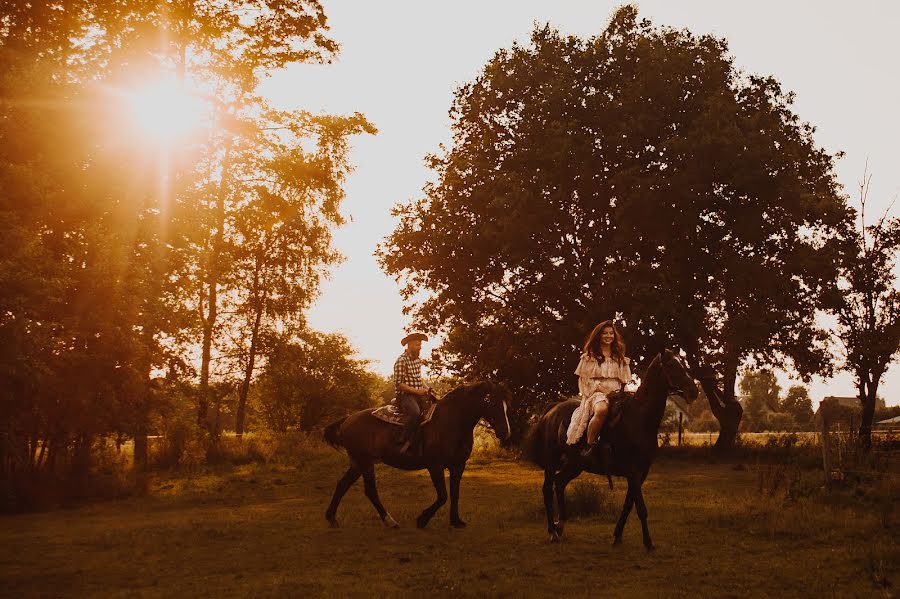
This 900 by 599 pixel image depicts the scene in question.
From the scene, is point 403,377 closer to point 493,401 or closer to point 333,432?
point 493,401

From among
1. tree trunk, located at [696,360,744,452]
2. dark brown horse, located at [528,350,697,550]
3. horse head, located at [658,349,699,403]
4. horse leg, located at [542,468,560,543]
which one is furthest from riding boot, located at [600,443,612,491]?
tree trunk, located at [696,360,744,452]

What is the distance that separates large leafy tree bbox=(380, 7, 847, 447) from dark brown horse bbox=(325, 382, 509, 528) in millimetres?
14827

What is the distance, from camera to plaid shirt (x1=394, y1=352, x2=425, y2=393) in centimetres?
1249

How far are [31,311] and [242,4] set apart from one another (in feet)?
49.6

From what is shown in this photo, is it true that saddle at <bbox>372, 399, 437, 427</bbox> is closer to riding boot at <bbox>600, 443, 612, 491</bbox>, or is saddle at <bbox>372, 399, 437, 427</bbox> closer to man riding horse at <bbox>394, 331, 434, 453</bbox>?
man riding horse at <bbox>394, 331, 434, 453</bbox>

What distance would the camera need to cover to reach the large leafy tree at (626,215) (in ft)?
87.1

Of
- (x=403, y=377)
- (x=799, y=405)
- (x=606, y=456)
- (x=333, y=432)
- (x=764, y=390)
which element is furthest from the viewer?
(x=764, y=390)

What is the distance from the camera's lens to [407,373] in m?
12.5

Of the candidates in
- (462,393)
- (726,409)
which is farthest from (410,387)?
(726,409)

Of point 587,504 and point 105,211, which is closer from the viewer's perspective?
point 587,504

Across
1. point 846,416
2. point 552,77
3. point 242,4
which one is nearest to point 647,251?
point 552,77

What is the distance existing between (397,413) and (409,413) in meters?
0.29

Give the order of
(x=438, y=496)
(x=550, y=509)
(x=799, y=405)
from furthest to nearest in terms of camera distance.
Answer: (x=799, y=405) → (x=438, y=496) → (x=550, y=509)

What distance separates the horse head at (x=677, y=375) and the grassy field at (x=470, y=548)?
2074 millimetres
